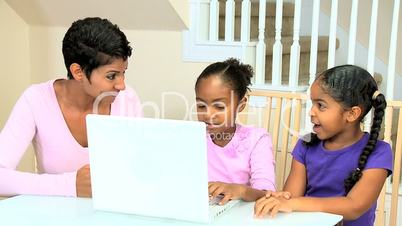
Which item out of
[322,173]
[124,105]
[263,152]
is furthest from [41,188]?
[322,173]

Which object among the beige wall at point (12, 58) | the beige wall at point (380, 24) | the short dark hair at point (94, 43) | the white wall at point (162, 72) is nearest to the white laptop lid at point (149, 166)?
the short dark hair at point (94, 43)

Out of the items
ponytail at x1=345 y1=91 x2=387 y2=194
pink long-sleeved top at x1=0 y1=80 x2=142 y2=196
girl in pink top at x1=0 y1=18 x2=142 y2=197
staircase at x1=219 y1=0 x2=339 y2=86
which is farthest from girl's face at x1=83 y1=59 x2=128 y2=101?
staircase at x1=219 y1=0 x2=339 y2=86

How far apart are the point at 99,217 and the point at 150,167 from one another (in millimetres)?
181

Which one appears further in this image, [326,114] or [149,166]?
[326,114]

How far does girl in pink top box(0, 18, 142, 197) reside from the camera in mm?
1485

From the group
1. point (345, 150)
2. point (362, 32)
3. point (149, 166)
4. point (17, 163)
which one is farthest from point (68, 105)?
point (362, 32)

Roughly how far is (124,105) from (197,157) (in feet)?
2.41

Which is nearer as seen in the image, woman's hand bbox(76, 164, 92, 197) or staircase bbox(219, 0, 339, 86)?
woman's hand bbox(76, 164, 92, 197)

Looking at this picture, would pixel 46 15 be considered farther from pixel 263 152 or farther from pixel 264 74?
pixel 263 152

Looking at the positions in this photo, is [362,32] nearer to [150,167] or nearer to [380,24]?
[380,24]

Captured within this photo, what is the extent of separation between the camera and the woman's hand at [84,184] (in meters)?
1.32

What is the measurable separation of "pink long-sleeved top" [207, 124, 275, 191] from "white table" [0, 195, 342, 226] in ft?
0.98

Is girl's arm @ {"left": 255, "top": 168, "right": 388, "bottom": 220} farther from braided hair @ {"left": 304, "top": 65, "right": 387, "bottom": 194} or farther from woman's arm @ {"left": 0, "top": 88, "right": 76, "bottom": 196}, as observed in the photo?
woman's arm @ {"left": 0, "top": 88, "right": 76, "bottom": 196}

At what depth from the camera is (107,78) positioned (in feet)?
5.06
